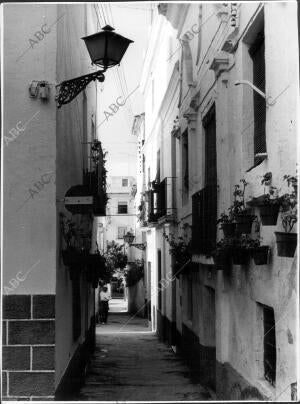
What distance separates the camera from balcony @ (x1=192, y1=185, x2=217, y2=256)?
9.87m

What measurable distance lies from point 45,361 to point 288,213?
11.1 feet

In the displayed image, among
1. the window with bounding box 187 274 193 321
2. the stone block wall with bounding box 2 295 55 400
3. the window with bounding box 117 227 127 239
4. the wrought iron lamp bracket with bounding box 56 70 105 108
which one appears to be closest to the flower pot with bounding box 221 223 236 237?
the stone block wall with bounding box 2 295 55 400

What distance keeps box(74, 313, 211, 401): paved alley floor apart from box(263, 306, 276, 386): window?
10.3ft

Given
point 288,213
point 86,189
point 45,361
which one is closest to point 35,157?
point 86,189

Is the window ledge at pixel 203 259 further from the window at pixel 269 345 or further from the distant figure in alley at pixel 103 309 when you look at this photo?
the distant figure in alley at pixel 103 309

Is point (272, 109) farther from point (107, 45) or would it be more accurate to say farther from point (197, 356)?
point (197, 356)

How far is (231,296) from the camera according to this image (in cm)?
883

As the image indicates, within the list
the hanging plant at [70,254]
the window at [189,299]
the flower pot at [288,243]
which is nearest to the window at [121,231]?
the window at [189,299]

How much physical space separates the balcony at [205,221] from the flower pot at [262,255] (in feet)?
9.53

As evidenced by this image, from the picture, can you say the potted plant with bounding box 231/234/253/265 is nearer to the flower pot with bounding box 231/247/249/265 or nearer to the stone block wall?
the flower pot with bounding box 231/247/249/265

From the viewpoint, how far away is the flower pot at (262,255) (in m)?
6.51

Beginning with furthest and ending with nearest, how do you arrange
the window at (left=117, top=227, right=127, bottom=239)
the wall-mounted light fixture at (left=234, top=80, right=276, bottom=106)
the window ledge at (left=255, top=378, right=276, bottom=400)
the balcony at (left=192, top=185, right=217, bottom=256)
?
1. the window at (left=117, top=227, right=127, bottom=239)
2. the balcony at (left=192, top=185, right=217, bottom=256)
3. the wall-mounted light fixture at (left=234, top=80, right=276, bottom=106)
4. the window ledge at (left=255, top=378, right=276, bottom=400)

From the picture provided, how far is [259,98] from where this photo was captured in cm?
763

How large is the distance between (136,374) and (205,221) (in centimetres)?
381
